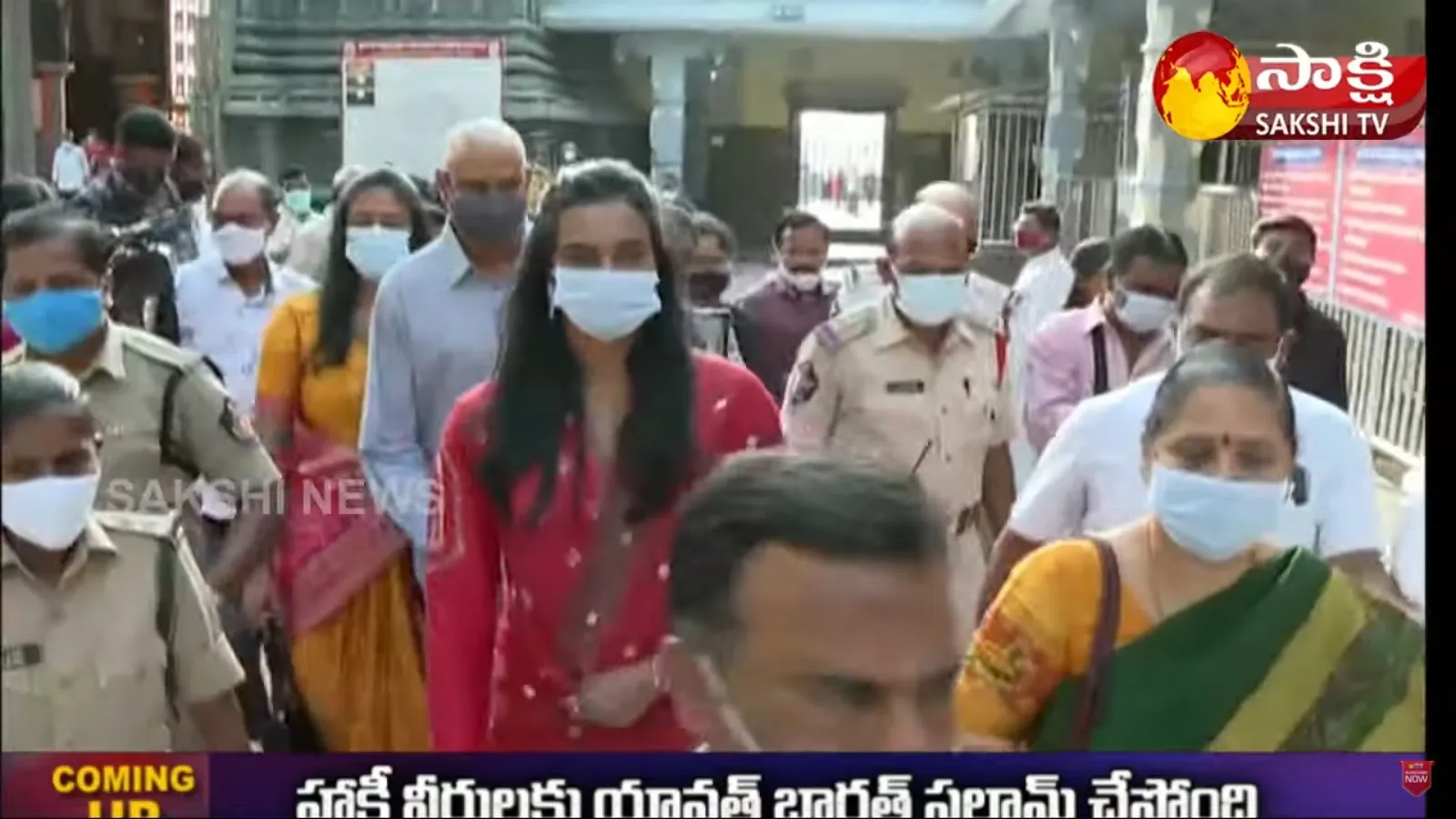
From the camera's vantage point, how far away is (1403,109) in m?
1.80

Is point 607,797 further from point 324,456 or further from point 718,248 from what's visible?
point 718,248

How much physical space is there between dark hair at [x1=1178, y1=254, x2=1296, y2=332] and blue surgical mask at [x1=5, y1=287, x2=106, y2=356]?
118 centimetres

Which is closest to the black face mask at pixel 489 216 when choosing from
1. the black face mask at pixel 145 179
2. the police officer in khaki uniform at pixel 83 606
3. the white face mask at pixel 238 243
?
the white face mask at pixel 238 243

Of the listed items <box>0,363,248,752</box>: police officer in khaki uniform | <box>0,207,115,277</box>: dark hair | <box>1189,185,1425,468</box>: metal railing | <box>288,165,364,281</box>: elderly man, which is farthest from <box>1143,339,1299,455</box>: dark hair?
<box>0,207,115,277</box>: dark hair

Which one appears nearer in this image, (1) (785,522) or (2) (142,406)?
(1) (785,522)

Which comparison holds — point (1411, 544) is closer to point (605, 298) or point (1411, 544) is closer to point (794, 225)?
point (794, 225)

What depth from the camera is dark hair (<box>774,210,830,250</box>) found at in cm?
185

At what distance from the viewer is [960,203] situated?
185cm

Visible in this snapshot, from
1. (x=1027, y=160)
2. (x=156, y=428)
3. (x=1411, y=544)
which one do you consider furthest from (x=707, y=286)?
(x=1411, y=544)

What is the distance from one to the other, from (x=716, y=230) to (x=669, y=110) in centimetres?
16

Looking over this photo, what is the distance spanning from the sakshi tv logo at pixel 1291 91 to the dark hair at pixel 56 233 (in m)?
1.17

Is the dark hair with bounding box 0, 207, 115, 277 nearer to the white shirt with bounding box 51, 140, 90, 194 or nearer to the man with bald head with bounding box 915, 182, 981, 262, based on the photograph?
the white shirt with bounding box 51, 140, 90, 194

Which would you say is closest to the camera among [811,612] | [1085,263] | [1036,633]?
[811,612]
